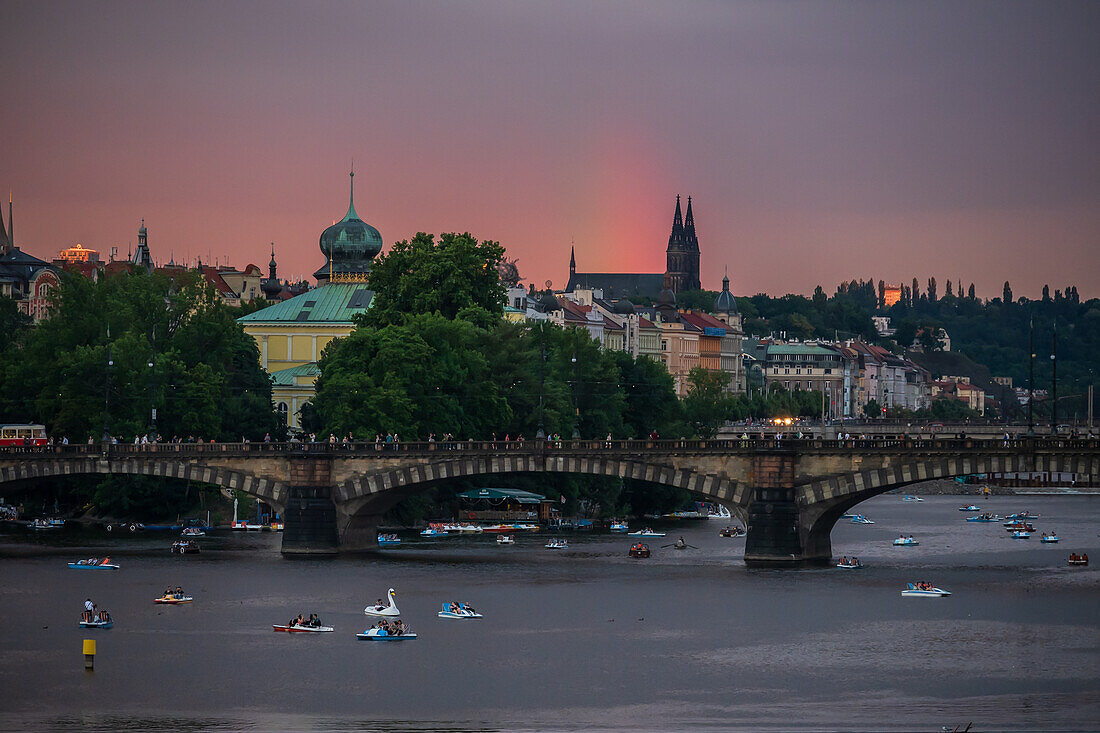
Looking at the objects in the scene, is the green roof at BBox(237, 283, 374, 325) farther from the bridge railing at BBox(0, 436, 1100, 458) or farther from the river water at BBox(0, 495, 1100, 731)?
the river water at BBox(0, 495, 1100, 731)

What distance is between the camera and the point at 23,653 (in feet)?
253

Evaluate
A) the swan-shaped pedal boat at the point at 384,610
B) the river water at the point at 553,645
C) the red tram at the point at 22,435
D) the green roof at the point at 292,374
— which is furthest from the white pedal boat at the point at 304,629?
the green roof at the point at 292,374

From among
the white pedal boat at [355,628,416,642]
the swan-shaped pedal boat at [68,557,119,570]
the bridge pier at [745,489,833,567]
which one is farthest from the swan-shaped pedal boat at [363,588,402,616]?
the bridge pier at [745,489,833,567]

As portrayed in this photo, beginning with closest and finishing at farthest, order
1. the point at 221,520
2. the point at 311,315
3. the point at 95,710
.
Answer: the point at 95,710 < the point at 221,520 < the point at 311,315

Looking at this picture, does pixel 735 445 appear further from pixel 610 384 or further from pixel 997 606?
pixel 610 384

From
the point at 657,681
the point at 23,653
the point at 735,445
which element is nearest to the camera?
the point at 657,681

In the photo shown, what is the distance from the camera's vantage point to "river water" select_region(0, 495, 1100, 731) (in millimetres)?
66188

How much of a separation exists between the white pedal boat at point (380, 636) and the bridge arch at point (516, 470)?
25.5m

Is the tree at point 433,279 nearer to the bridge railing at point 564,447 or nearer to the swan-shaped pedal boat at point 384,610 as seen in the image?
the bridge railing at point 564,447

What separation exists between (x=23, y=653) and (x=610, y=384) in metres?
76.5

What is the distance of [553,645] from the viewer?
79.6 metres

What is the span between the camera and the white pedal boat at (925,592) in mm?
93250

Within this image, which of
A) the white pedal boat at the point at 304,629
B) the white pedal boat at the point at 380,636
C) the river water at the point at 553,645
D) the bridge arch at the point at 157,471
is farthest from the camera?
the bridge arch at the point at 157,471

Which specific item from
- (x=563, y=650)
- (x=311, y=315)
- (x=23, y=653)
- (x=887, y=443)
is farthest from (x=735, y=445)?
(x=311, y=315)
